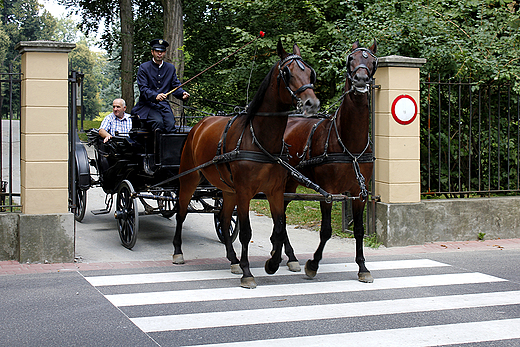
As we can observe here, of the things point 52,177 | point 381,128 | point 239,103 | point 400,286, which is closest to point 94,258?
point 52,177

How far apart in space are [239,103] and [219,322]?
42.4ft

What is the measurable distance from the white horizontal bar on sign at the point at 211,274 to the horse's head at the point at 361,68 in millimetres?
2315

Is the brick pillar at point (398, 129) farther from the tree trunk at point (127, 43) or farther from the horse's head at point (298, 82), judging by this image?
the tree trunk at point (127, 43)

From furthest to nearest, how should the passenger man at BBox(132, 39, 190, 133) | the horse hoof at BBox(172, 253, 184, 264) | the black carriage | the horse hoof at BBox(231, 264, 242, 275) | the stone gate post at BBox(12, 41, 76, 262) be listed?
the passenger man at BBox(132, 39, 190, 133) < the black carriage < the horse hoof at BBox(172, 253, 184, 264) < the stone gate post at BBox(12, 41, 76, 262) < the horse hoof at BBox(231, 264, 242, 275)

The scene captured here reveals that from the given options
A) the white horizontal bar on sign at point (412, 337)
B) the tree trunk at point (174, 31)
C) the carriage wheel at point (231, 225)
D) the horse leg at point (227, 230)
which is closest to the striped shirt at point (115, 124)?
the carriage wheel at point (231, 225)

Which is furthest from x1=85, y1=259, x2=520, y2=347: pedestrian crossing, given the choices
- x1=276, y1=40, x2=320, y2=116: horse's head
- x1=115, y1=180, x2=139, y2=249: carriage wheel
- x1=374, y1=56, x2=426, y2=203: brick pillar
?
x1=276, y1=40, x2=320, y2=116: horse's head

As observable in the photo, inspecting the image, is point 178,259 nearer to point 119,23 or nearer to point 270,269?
point 270,269

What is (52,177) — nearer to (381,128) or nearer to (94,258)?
(94,258)

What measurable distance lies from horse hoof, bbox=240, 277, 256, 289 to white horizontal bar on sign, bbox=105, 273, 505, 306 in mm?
60

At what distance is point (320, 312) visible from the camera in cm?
536

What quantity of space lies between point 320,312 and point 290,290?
86 centimetres

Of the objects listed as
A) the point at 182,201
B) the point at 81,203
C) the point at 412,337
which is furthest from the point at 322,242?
the point at 81,203

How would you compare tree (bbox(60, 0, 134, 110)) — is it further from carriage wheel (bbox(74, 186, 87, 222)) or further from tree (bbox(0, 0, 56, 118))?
tree (bbox(0, 0, 56, 118))

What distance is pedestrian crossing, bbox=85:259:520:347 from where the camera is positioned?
4.66 meters
